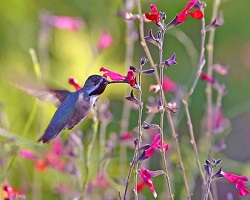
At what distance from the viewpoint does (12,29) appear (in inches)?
247

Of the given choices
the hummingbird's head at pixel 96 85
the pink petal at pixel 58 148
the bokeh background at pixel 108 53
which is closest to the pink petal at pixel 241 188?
the hummingbird's head at pixel 96 85

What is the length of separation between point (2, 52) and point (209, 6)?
222 cm

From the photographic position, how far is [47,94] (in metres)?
2.52

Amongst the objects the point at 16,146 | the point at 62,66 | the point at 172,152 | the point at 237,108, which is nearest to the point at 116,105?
the point at 62,66

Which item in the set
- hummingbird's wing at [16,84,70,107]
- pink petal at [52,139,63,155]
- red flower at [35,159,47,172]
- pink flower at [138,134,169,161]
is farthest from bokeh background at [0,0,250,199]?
pink flower at [138,134,169,161]

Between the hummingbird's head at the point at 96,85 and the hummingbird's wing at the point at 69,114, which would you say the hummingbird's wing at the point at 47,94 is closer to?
the hummingbird's wing at the point at 69,114

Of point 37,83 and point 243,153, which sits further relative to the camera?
point 243,153

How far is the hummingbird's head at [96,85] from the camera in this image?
2193 mm

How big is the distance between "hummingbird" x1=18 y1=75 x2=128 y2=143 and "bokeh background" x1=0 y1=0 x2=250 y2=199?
8.88 ft

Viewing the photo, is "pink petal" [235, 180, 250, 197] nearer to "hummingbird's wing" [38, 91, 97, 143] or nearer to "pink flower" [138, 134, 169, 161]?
"pink flower" [138, 134, 169, 161]

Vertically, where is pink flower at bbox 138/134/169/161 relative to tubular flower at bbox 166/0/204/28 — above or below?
below

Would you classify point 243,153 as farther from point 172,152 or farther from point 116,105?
point 172,152

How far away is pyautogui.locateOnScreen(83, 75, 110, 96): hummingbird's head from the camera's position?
7.20 feet

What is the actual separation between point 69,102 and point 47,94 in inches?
3.8
